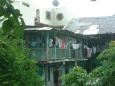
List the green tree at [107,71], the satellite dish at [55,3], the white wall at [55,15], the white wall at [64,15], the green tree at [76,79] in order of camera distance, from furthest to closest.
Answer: the satellite dish at [55,3] < the white wall at [64,15] < the white wall at [55,15] < the green tree at [76,79] < the green tree at [107,71]

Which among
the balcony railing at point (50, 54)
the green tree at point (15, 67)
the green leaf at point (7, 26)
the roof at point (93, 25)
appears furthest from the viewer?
the roof at point (93, 25)

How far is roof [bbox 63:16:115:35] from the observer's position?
100 ft

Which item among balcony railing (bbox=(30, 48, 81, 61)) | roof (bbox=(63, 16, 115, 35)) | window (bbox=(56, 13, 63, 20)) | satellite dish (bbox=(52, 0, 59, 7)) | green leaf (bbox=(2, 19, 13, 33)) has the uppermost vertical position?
green leaf (bbox=(2, 19, 13, 33))

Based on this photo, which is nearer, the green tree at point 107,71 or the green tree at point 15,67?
the green tree at point 107,71

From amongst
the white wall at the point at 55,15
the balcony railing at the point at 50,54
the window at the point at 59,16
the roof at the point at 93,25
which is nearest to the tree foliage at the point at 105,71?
the balcony railing at the point at 50,54

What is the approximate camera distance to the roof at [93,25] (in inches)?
1204

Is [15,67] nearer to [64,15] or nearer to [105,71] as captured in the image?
[105,71]

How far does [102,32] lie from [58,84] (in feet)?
29.3

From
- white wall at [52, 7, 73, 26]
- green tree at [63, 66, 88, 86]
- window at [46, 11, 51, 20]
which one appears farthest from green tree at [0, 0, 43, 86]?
white wall at [52, 7, 73, 26]

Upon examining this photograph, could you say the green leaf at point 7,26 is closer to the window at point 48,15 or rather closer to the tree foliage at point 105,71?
the tree foliage at point 105,71

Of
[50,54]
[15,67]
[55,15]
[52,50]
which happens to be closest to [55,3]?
[55,15]

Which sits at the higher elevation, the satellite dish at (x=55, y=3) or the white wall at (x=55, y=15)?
the satellite dish at (x=55, y=3)

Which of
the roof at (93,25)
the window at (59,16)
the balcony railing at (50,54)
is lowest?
the balcony railing at (50,54)

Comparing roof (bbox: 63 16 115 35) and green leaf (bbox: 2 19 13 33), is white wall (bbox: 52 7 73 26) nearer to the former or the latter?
roof (bbox: 63 16 115 35)
